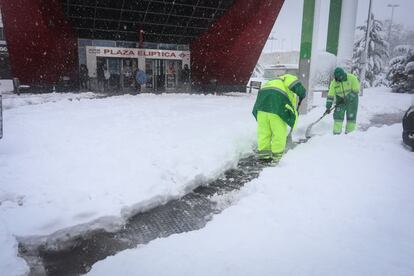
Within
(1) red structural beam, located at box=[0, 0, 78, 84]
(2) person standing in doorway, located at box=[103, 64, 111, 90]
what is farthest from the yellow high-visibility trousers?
(2) person standing in doorway, located at box=[103, 64, 111, 90]

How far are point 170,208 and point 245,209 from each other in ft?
3.38

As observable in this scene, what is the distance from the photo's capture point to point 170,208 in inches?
166

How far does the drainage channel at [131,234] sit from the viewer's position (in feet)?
9.93

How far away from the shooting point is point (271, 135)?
588cm

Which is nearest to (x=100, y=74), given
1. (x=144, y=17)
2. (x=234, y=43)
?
(x=144, y=17)

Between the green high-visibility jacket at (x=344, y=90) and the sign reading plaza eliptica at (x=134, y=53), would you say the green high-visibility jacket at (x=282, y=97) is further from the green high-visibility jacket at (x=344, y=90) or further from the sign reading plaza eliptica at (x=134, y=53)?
the sign reading plaza eliptica at (x=134, y=53)

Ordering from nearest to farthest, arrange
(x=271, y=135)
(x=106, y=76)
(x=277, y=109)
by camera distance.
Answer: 1. (x=277, y=109)
2. (x=271, y=135)
3. (x=106, y=76)

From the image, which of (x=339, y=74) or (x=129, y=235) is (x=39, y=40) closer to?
(x=339, y=74)

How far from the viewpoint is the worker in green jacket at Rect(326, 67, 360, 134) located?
7.55 m

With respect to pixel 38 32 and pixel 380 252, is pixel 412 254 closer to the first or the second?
pixel 380 252

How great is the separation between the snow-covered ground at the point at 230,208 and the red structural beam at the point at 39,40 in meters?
10.7

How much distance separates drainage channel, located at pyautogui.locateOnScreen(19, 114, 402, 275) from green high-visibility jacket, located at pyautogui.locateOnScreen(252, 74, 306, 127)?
137 cm

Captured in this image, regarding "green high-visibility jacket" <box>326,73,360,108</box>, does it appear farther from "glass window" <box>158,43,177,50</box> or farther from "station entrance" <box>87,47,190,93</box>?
"glass window" <box>158,43,177,50</box>

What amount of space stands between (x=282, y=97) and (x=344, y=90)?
276 centimetres
